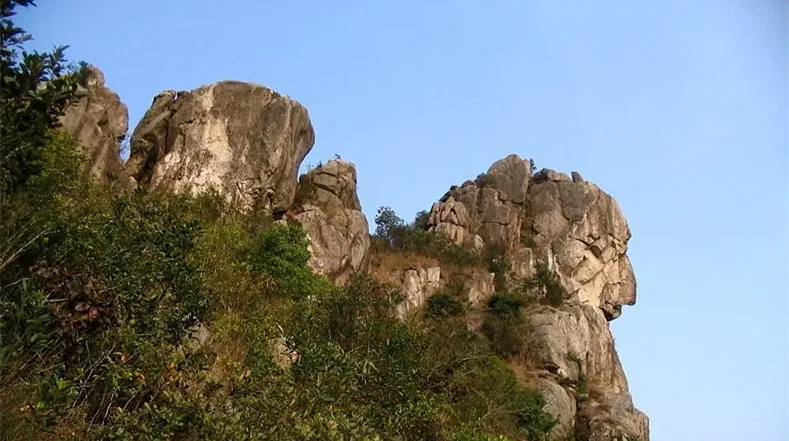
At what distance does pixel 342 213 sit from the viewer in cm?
2980

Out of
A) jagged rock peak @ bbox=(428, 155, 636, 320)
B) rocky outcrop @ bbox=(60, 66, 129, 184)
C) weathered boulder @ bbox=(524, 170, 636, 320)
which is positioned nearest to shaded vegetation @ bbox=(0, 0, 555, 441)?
rocky outcrop @ bbox=(60, 66, 129, 184)

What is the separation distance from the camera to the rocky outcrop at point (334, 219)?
90.6 ft

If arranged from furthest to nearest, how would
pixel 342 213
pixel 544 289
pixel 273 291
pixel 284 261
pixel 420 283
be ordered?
1. pixel 544 289
2. pixel 420 283
3. pixel 342 213
4. pixel 284 261
5. pixel 273 291

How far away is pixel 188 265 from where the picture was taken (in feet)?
29.0

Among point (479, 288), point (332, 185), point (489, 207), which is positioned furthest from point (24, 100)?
point (489, 207)

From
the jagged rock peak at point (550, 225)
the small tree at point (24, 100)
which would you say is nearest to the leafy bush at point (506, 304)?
the jagged rock peak at point (550, 225)

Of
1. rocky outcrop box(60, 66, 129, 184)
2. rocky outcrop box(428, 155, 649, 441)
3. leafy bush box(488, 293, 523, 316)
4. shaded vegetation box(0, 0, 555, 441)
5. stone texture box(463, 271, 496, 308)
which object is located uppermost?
rocky outcrop box(428, 155, 649, 441)

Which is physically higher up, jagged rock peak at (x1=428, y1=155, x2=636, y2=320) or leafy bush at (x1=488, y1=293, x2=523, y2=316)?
jagged rock peak at (x1=428, y1=155, x2=636, y2=320)

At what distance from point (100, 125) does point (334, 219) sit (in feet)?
29.2

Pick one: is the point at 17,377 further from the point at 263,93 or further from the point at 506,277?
the point at 506,277

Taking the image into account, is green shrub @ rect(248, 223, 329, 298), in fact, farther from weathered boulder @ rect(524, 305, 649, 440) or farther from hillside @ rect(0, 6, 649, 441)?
weathered boulder @ rect(524, 305, 649, 440)

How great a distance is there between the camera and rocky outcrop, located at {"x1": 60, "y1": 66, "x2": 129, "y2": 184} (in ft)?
72.3

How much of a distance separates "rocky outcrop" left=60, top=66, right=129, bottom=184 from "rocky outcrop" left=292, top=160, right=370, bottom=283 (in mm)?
6473

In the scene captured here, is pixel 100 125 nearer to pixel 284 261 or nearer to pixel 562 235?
pixel 284 261
